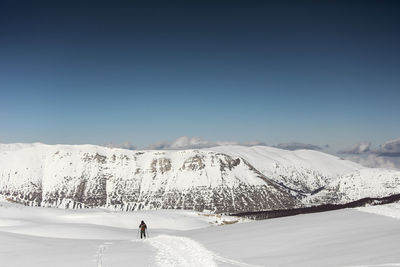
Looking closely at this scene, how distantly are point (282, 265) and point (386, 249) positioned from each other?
7.15 m

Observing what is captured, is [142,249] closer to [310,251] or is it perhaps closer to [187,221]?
[310,251]

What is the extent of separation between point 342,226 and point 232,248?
12655 mm

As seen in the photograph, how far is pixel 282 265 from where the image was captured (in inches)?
886

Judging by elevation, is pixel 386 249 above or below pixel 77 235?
above

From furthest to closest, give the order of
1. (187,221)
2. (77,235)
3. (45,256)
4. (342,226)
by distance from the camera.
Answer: (187,221), (77,235), (342,226), (45,256)

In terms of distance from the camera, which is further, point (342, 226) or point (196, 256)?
point (342, 226)

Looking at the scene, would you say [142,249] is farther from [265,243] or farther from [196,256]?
[265,243]

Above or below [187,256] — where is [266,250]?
above

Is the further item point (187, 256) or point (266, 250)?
point (266, 250)

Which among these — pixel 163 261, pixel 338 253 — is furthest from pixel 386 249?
pixel 163 261

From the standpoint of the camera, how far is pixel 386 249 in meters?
23.3

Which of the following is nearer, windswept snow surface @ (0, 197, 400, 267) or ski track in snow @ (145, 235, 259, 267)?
windswept snow surface @ (0, 197, 400, 267)

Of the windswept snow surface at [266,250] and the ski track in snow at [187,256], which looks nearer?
the windswept snow surface at [266,250]

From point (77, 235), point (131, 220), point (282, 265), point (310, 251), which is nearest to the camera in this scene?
point (282, 265)
